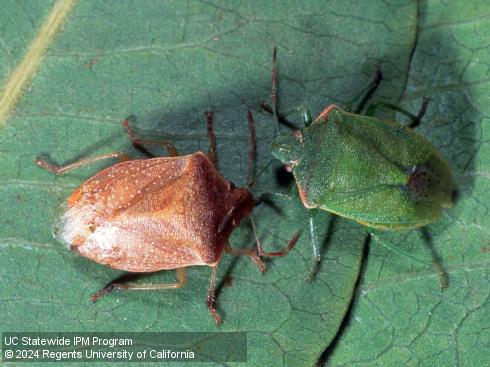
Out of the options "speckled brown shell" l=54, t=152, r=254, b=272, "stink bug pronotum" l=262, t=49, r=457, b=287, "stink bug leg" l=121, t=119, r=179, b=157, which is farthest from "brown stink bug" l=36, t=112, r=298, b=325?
"stink bug pronotum" l=262, t=49, r=457, b=287

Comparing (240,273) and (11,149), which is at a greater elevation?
(11,149)

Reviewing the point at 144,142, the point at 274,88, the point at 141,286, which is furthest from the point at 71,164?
the point at 274,88

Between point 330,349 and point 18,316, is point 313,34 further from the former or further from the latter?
point 18,316

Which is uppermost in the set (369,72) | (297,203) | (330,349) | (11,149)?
(369,72)

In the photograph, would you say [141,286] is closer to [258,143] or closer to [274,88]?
[258,143]

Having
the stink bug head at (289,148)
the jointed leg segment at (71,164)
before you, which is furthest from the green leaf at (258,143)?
the stink bug head at (289,148)

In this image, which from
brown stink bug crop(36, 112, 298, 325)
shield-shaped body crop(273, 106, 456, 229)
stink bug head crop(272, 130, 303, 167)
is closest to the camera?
brown stink bug crop(36, 112, 298, 325)

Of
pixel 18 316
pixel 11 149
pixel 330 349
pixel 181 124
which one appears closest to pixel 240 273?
pixel 330 349

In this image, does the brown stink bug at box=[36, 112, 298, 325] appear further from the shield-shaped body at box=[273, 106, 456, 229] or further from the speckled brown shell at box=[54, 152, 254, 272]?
the shield-shaped body at box=[273, 106, 456, 229]
